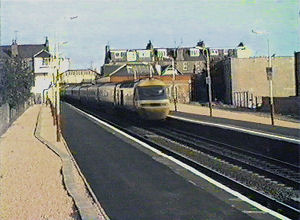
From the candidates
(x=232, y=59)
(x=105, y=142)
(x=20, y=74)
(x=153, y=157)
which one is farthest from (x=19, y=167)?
(x=232, y=59)

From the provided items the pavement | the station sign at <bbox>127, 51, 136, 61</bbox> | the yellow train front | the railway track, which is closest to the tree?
the yellow train front

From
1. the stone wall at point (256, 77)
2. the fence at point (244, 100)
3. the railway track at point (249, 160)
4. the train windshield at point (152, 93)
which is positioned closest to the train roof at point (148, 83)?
the train windshield at point (152, 93)

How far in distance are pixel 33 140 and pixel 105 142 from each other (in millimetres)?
3883

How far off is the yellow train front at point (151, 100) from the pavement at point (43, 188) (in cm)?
1385

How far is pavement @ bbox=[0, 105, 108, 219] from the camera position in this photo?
1009 centimetres

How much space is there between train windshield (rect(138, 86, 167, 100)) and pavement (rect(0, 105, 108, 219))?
14359mm

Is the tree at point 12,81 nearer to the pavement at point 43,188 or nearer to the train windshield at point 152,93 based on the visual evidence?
the train windshield at point 152,93

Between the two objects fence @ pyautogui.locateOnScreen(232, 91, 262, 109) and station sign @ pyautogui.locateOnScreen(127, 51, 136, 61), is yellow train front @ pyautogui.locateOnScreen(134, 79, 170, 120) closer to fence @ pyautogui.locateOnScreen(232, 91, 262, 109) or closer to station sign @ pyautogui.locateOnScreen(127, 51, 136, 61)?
fence @ pyautogui.locateOnScreen(232, 91, 262, 109)

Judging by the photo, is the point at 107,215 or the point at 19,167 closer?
the point at 107,215

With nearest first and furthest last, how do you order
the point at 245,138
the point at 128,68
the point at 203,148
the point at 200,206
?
1. the point at 200,206
2. the point at 245,138
3. the point at 203,148
4. the point at 128,68

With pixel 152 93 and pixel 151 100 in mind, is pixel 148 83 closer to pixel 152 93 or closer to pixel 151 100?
pixel 152 93

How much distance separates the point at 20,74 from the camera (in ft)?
151

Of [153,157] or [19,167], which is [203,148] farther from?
[19,167]

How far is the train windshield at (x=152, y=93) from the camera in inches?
1382
